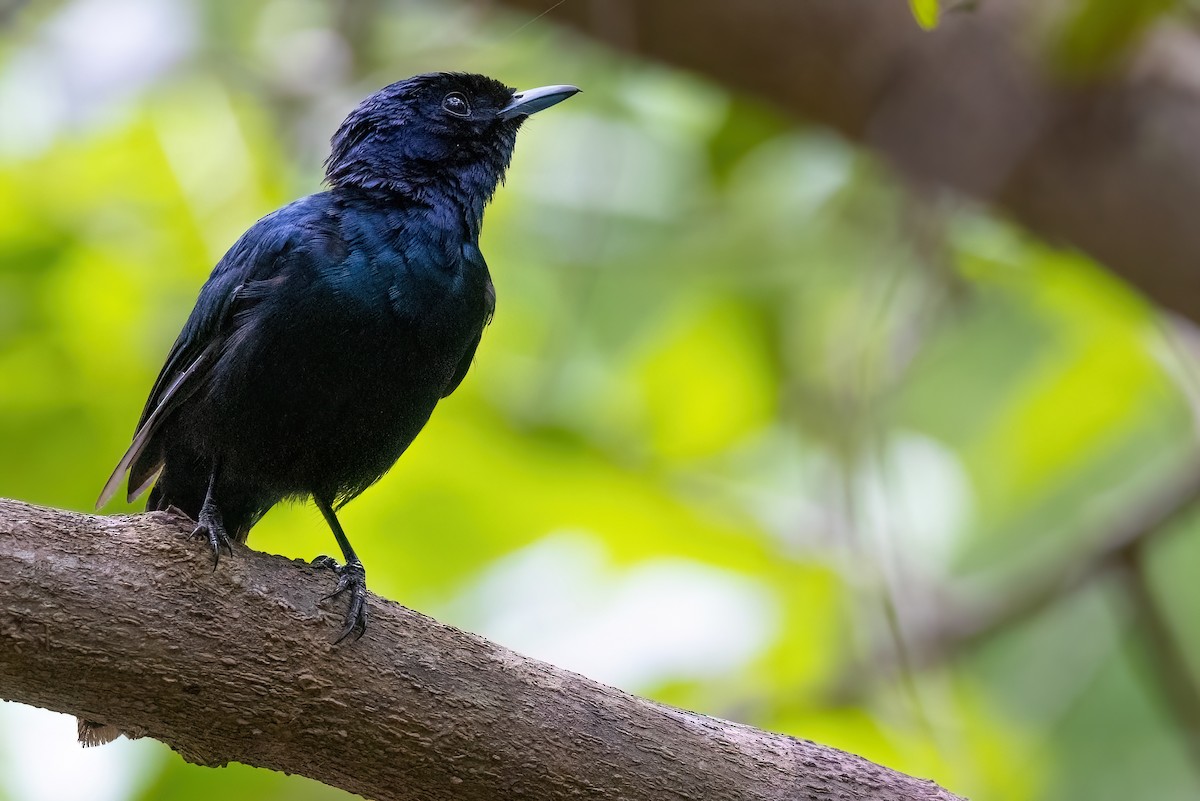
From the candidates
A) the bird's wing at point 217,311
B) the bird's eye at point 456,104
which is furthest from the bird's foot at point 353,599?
the bird's eye at point 456,104

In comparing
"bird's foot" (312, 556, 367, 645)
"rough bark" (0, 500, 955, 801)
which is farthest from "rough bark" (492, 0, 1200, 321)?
"bird's foot" (312, 556, 367, 645)

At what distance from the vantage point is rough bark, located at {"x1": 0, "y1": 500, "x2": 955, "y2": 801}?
3.04 metres

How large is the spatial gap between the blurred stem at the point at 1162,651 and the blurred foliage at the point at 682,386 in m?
0.33

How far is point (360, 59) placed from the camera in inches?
268

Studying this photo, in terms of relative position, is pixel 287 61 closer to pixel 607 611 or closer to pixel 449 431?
pixel 449 431

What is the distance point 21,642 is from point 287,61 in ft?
16.5

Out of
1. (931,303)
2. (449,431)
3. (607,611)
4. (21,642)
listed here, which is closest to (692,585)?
(607,611)

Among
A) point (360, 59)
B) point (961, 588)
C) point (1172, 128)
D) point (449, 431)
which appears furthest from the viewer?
point (961, 588)

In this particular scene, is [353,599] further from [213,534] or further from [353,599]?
[213,534]

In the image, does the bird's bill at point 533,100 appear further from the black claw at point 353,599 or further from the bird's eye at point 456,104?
the black claw at point 353,599

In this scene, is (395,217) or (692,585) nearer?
(395,217)

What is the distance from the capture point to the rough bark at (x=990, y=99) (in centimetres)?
571

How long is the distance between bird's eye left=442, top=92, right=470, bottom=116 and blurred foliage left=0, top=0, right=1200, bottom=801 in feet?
5.60

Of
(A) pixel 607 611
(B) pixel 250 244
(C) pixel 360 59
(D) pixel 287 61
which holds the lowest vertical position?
(B) pixel 250 244
